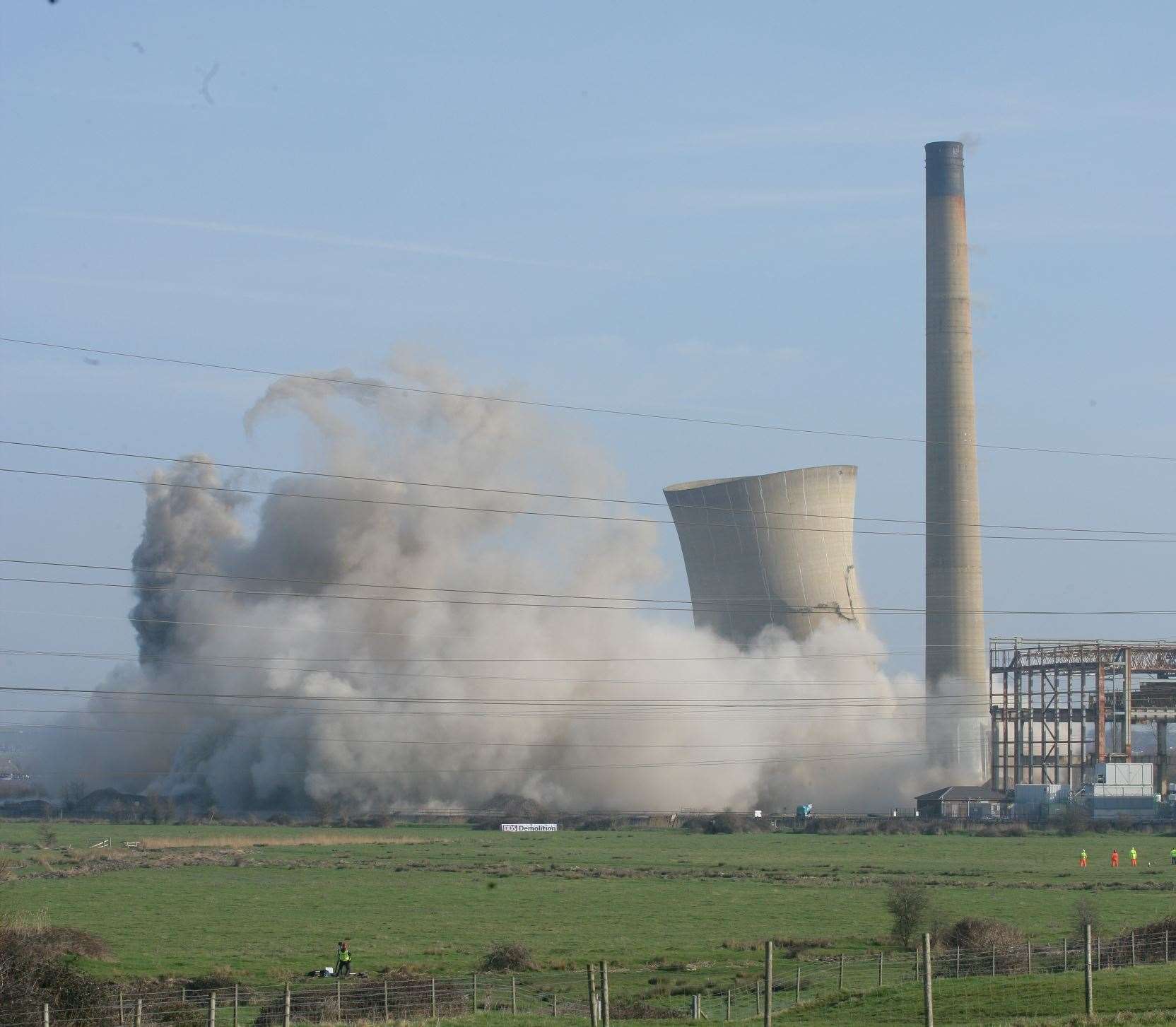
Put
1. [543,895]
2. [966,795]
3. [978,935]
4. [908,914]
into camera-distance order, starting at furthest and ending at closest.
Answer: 1. [966,795]
2. [543,895]
3. [908,914]
4. [978,935]

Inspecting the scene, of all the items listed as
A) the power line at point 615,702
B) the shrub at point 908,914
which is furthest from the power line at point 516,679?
the shrub at point 908,914

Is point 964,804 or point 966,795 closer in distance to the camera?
point 964,804

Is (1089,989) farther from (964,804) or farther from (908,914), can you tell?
(964,804)

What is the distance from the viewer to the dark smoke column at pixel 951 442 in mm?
76312

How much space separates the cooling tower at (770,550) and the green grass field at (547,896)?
1704 cm

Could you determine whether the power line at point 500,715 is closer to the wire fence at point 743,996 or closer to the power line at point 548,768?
the power line at point 548,768

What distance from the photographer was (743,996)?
24625 mm

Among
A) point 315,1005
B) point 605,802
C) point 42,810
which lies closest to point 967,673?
point 605,802

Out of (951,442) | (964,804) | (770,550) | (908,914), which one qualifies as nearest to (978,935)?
(908,914)

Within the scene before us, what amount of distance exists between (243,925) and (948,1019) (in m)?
20.1

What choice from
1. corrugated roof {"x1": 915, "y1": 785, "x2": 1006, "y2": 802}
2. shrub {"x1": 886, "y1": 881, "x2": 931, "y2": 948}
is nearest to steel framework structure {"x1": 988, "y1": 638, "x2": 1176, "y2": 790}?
corrugated roof {"x1": 915, "y1": 785, "x2": 1006, "y2": 802}

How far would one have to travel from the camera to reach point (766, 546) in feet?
263

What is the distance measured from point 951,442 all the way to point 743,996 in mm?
54603

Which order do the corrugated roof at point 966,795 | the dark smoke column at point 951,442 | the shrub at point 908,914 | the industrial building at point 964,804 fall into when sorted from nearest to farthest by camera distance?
the shrub at point 908,914 → the industrial building at point 964,804 → the corrugated roof at point 966,795 → the dark smoke column at point 951,442
